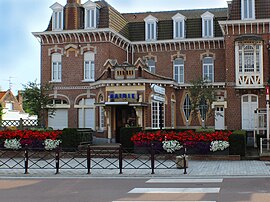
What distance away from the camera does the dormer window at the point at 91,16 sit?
98.5ft

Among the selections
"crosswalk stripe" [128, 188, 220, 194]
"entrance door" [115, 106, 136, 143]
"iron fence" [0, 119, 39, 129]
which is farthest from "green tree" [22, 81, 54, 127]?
"crosswalk stripe" [128, 188, 220, 194]

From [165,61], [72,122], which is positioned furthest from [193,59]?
[72,122]

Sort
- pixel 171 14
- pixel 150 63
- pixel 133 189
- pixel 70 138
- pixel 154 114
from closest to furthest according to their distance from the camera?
pixel 133 189 < pixel 70 138 < pixel 154 114 < pixel 150 63 < pixel 171 14

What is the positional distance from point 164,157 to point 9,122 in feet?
38.8

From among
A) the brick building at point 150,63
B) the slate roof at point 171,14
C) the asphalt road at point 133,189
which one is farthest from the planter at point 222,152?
the slate roof at point 171,14

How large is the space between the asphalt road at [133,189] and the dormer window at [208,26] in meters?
19.0

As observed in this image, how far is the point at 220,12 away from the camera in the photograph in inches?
1332

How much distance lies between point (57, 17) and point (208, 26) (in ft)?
35.9

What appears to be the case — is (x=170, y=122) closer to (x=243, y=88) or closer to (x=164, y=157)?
(x=243, y=88)

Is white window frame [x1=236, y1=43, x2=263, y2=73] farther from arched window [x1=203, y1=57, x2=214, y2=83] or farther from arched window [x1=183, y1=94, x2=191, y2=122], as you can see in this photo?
arched window [x1=183, y1=94, x2=191, y2=122]

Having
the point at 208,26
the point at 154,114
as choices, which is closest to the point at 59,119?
the point at 154,114

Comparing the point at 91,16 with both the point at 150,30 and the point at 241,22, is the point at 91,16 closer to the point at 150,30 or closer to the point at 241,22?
the point at 150,30

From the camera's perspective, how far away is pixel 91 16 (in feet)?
98.9

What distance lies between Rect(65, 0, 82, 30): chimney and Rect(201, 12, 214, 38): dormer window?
906cm
